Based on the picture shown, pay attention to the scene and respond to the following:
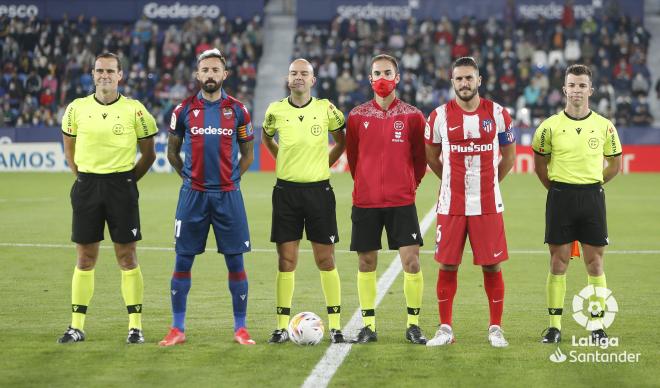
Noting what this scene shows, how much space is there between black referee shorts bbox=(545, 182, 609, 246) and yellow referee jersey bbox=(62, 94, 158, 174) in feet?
10.8

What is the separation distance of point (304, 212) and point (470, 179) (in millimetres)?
1318

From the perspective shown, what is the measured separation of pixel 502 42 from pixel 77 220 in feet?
99.0

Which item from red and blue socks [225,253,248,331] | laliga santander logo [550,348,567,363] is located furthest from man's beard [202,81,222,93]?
laliga santander logo [550,348,567,363]

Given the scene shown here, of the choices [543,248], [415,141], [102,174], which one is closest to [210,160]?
[102,174]

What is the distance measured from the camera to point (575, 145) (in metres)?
8.51

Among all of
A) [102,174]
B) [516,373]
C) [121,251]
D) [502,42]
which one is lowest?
[516,373]

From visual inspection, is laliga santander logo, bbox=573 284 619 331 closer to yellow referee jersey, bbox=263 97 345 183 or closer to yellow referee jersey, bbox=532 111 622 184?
yellow referee jersey, bbox=532 111 622 184

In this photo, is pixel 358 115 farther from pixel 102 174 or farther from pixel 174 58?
pixel 174 58

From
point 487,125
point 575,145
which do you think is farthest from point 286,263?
point 575,145

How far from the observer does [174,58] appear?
37.1m

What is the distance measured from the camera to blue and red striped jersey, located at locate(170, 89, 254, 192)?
828 centimetres

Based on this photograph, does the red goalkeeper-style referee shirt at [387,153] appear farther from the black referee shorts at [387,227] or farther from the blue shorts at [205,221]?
the blue shorts at [205,221]

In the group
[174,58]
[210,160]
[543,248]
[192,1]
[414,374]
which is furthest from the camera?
[192,1]

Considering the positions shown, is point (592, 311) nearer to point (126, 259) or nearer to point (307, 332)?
point (307, 332)
